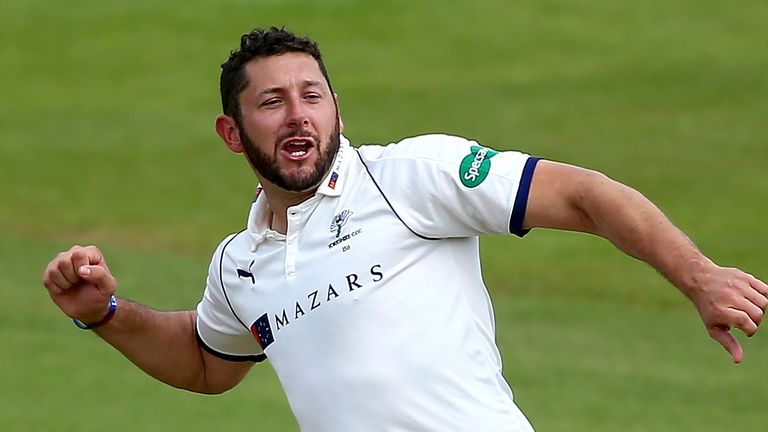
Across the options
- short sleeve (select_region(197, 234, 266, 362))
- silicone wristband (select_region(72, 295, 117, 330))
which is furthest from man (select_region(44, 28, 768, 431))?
silicone wristband (select_region(72, 295, 117, 330))

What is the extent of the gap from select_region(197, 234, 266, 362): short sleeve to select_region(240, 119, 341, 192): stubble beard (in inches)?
17.4

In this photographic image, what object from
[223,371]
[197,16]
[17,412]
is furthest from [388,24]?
[223,371]

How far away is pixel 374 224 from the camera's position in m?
5.09

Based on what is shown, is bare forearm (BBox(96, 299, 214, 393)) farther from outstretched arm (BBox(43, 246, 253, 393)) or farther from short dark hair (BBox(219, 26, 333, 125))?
short dark hair (BBox(219, 26, 333, 125))

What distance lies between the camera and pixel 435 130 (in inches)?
941

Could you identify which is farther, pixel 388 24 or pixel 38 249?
pixel 388 24

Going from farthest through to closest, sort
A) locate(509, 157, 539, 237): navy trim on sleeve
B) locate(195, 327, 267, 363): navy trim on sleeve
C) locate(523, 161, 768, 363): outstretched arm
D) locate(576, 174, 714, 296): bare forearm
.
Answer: locate(195, 327, 267, 363): navy trim on sleeve
locate(509, 157, 539, 237): navy trim on sleeve
locate(576, 174, 714, 296): bare forearm
locate(523, 161, 768, 363): outstretched arm

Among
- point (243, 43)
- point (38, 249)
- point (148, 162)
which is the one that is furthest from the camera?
point (148, 162)

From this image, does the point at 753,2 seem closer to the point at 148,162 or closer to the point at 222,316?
the point at 148,162

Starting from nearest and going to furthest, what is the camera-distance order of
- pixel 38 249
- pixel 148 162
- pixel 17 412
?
pixel 17 412 < pixel 38 249 < pixel 148 162

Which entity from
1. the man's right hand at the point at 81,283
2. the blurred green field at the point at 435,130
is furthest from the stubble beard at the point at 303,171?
the blurred green field at the point at 435,130

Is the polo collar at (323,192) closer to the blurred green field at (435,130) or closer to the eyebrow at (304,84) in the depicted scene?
the eyebrow at (304,84)

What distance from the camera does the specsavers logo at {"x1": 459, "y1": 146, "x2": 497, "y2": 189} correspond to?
192 inches

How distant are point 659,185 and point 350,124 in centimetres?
517
